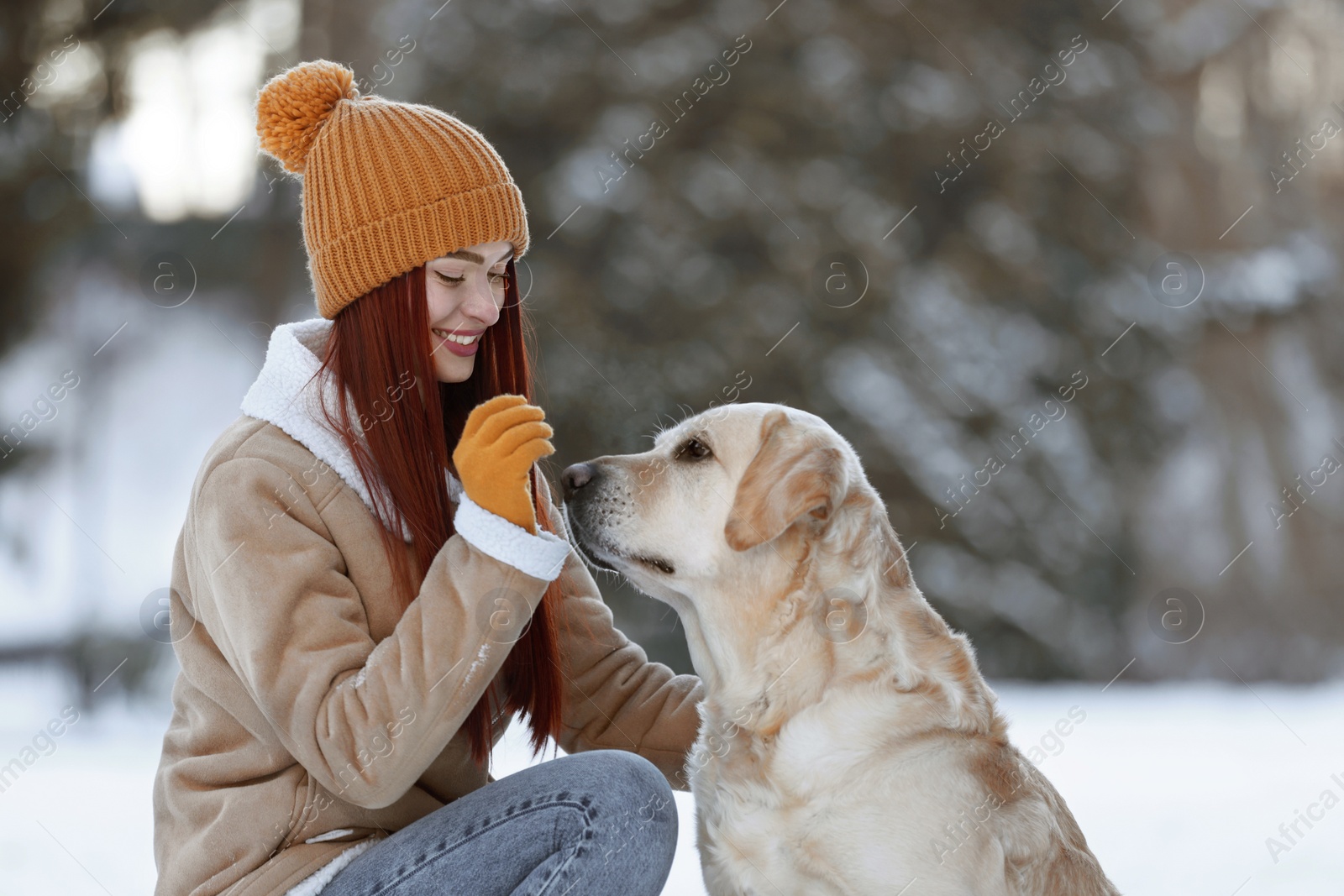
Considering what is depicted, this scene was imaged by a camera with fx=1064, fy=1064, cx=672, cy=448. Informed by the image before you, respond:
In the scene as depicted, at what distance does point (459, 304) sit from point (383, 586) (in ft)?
1.82

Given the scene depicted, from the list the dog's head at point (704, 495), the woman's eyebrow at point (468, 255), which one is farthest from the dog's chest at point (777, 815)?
the woman's eyebrow at point (468, 255)

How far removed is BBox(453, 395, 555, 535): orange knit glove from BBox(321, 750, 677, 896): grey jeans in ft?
1.48

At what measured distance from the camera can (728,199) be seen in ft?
23.4

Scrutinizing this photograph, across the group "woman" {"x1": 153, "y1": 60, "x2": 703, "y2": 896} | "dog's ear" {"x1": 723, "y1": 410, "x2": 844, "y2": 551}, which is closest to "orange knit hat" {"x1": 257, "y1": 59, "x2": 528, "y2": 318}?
"woman" {"x1": 153, "y1": 60, "x2": 703, "y2": 896}

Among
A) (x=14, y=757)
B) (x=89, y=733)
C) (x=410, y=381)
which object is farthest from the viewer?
(x=89, y=733)

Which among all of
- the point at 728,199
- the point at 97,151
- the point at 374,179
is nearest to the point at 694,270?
the point at 728,199

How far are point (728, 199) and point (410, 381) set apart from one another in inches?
215

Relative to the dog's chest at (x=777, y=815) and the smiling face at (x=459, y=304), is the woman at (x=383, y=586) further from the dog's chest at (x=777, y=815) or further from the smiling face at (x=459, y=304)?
the dog's chest at (x=777, y=815)

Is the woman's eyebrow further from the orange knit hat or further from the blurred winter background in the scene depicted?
the blurred winter background

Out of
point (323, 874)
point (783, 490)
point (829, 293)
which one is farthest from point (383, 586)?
point (829, 293)

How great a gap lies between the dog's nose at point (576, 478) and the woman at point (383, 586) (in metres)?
0.07

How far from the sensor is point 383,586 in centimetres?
186

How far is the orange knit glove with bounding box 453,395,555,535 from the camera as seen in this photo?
5.61 ft

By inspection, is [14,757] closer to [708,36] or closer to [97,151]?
[97,151]
